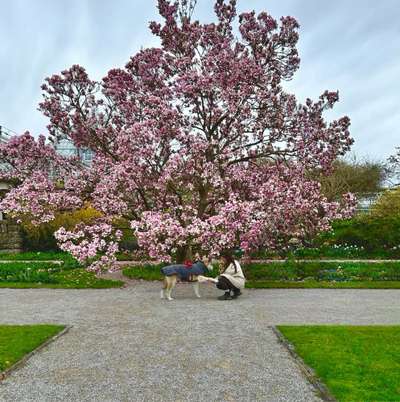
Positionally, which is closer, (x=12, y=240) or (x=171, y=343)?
(x=171, y=343)

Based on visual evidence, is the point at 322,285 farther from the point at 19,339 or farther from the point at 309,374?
the point at 19,339

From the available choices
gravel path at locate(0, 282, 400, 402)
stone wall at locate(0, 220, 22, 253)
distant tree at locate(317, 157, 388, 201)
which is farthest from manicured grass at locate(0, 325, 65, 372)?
distant tree at locate(317, 157, 388, 201)

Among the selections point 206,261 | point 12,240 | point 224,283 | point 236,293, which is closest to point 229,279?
point 224,283

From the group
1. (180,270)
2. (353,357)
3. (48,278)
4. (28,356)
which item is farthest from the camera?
(48,278)

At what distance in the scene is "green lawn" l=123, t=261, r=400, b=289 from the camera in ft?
53.6

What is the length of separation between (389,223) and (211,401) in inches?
833

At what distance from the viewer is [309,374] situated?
681 cm

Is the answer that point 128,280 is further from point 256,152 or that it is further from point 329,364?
point 329,364

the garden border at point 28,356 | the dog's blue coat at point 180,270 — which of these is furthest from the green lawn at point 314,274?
the garden border at point 28,356

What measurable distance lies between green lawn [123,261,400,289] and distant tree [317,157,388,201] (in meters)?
15.5

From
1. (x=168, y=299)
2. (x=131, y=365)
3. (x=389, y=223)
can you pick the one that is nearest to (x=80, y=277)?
(x=168, y=299)

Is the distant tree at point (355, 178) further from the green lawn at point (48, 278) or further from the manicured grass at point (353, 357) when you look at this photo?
the manicured grass at point (353, 357)

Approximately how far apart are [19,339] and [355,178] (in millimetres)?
35748

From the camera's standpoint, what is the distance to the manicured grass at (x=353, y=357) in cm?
617
